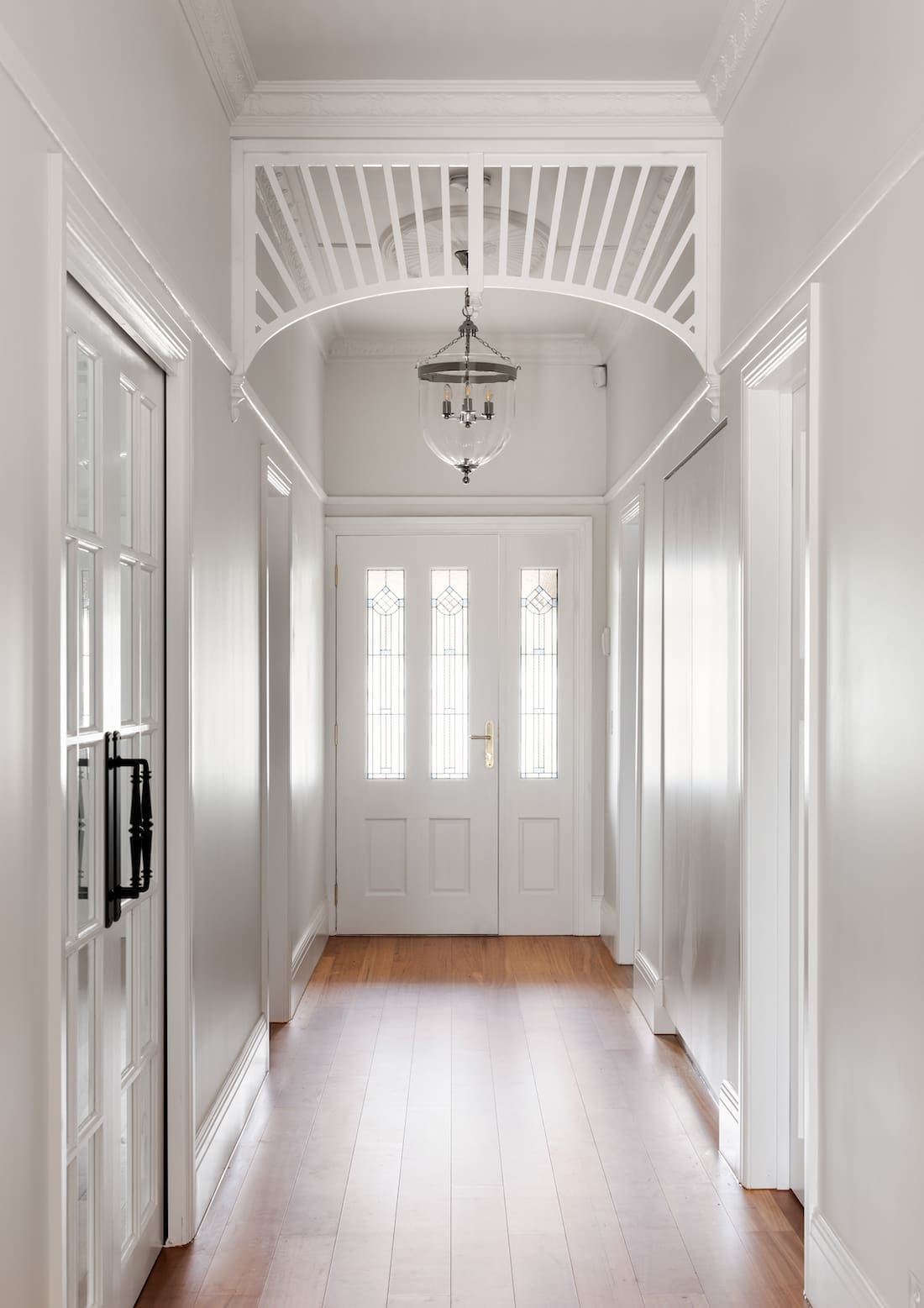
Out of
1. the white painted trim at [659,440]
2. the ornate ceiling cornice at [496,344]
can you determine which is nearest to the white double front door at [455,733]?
the white painted trim at [659,440]

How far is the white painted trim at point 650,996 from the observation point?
4250 millimetres

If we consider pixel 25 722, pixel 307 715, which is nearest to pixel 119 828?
pixel 25 722

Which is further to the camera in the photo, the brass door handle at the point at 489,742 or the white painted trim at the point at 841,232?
the brass door handle at the point at 489,742

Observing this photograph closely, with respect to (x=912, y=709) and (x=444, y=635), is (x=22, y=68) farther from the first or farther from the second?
(x=444, y=635)

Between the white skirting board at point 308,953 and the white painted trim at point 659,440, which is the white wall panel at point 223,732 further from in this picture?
the white painted trim at point 659,440

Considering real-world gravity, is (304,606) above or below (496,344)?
below

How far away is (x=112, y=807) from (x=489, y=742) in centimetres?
380

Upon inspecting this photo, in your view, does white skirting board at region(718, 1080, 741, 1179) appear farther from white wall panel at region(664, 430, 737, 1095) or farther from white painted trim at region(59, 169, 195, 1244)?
white painted trim at region(59, 169, 195, 1244)

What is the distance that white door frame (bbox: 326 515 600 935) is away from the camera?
5859 mm

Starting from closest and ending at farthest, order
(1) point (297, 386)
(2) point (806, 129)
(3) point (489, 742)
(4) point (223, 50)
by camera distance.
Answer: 1. (2) point (806, 129)
2. (4) point (223, 50)
3. (1) point (297, 386)
4. (3) point (489, 742)

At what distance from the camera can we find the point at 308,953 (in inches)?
197

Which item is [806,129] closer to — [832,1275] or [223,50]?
[223,50]

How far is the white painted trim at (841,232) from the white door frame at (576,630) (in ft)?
9.39

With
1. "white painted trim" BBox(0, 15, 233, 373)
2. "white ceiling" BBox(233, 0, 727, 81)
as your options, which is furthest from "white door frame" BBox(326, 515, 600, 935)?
"white painted trim" BBox(0, 15, 233, 373)
